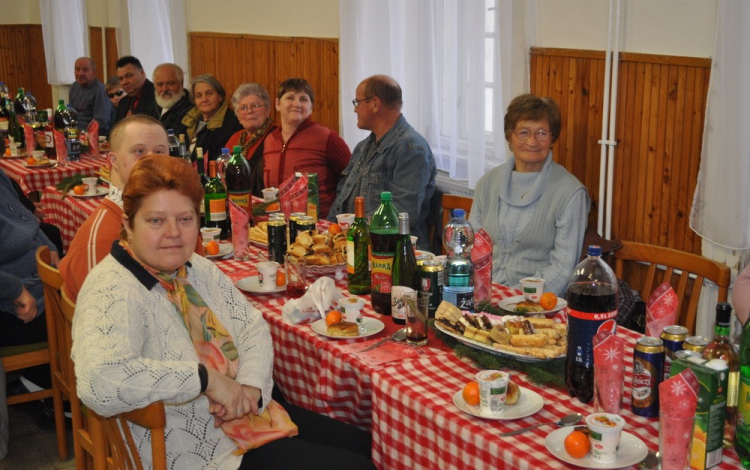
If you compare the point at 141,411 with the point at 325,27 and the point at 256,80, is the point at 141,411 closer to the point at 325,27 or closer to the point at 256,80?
the point at 325,27

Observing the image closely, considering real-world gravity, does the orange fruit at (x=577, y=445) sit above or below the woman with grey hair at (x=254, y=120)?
below

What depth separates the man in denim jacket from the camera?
3885 mm

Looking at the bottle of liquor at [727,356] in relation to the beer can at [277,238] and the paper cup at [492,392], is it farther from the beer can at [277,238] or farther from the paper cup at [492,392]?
the beer can at [277,238]

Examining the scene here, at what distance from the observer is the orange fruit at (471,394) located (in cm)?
173

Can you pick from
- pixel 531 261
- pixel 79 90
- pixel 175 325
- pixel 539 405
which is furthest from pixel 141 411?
pixel 79 90

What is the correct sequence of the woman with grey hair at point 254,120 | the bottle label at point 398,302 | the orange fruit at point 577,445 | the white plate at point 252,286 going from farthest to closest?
the woman with grey hair at point 254,120, the white plate at point 252,286, the bottle label at point 398,302, the orange fruit at point 577,445

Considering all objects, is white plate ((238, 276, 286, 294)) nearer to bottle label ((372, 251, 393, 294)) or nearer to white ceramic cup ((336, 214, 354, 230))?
bottle label ((372, 251, 393, 294))

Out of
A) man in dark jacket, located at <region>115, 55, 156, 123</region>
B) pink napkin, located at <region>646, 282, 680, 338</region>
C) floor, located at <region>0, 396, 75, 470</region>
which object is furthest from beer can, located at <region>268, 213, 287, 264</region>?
man in dark jacket, located at <region>115, 55, 156, 123</region>

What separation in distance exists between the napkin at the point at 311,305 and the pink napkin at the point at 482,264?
407 mm

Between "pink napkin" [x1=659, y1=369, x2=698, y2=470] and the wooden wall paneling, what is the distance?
9.12 meters

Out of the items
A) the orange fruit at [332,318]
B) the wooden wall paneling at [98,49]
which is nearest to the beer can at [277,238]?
the orange fruit at [332,318]

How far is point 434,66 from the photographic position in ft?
15.0

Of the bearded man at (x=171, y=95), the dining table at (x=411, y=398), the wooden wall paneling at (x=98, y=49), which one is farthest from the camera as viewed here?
the wooden wall paneling at (x=98, y=49)

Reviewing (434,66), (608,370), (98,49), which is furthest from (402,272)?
(98,49)
